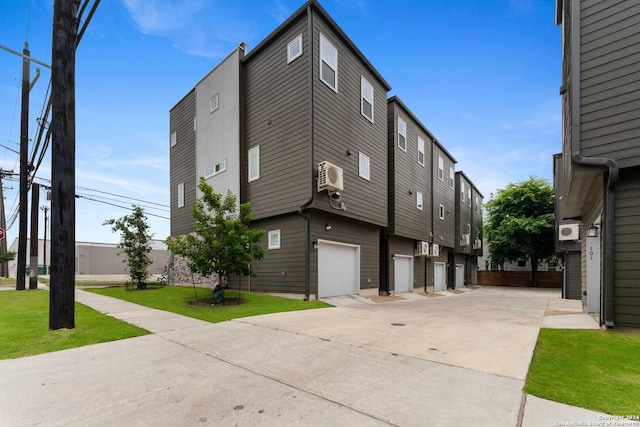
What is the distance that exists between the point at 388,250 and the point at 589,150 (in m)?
10.2

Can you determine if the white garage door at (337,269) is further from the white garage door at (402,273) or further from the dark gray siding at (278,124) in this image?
the white garage door at (402,273)

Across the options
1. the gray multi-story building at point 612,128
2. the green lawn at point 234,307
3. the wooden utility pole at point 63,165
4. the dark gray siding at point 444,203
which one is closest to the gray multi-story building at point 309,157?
the green lawn at point 234,307

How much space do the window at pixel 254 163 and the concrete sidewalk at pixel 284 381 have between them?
307 inches

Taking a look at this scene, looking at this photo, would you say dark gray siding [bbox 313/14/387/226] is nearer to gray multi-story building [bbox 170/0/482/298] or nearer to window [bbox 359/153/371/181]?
gray multi-story building [bbox 170/0/482/298]

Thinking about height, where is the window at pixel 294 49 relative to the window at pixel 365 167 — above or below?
above

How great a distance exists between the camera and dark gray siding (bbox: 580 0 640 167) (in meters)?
6.00

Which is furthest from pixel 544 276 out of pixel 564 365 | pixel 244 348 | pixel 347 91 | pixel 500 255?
pixel 244 348

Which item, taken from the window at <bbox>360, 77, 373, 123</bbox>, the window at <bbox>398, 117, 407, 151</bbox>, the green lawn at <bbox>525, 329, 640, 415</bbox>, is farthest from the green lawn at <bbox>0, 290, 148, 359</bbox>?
the window at <bbox>398, 117, 407, 151</bbox>

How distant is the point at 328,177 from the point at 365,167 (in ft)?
11.8

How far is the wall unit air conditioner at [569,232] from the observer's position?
1592 cm

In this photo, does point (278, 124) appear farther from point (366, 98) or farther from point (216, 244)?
point (216, 244)

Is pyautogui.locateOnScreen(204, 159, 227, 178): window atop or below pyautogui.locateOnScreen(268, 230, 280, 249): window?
atop

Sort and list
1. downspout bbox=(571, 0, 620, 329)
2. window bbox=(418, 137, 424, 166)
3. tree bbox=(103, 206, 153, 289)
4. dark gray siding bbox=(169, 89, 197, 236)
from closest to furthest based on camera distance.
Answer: downspout bbox=(571, 0, 620, 329) < tree bbox=(103, 206, 153, 289) < dark gray siding bbox=(169, 89, 197, 236) < window bbox=(418, 137, 424, 166)

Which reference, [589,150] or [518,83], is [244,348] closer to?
[589,150]
